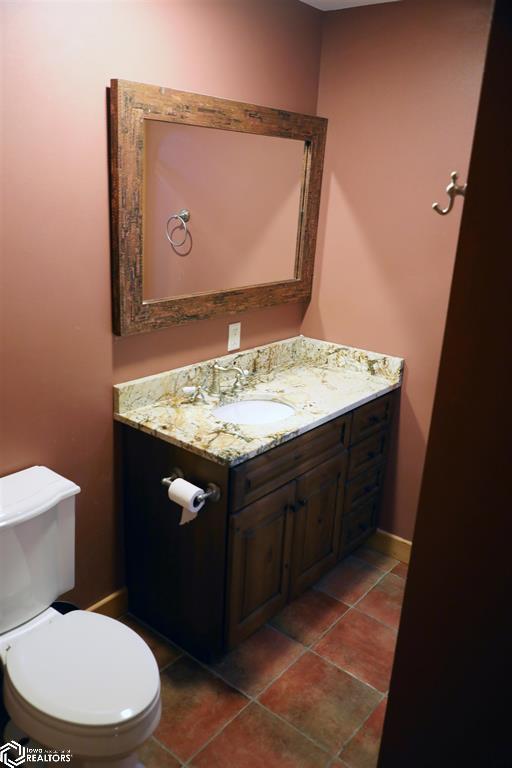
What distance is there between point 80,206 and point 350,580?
187 centimetres

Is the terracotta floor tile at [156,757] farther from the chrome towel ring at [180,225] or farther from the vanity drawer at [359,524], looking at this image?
the chrome towel ring at [180,225]

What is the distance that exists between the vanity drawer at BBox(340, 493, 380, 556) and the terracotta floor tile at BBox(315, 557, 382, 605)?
102 millimetres

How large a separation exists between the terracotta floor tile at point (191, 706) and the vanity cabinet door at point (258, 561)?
0.16 metres

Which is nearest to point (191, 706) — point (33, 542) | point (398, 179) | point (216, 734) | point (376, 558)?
point (216, 734)

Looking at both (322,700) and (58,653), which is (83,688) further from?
(322,700)

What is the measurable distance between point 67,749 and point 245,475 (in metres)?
0.86

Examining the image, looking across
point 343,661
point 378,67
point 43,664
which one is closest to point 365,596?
point 343,661

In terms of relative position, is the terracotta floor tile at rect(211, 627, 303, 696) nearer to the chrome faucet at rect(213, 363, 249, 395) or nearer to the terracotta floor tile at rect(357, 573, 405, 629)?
the terracotta floor tile at rect(357, 573, 405, 629)

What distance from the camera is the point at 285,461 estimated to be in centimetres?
211

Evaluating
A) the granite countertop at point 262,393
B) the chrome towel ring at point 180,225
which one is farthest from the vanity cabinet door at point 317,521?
the chrome towel ring at point 180,225

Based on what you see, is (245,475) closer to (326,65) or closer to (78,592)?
(78,592)

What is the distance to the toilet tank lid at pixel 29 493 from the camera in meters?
1.66

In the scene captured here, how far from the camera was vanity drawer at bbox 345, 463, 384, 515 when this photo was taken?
2.57 metres

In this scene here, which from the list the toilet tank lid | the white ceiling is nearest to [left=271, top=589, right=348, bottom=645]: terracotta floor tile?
the toilet tank lid
